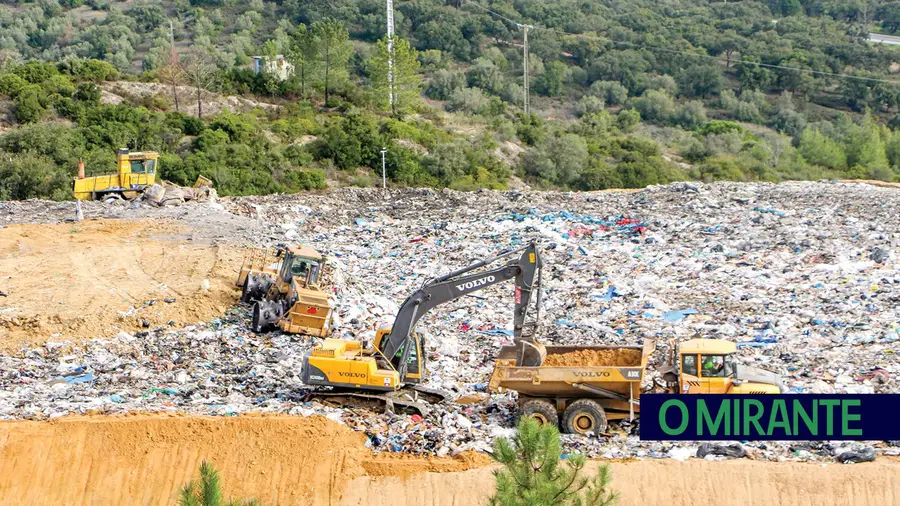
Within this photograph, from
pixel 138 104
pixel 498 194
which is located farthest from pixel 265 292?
pixel 138 104

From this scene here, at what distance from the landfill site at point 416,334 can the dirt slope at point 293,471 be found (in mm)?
21

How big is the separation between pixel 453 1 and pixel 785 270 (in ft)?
171

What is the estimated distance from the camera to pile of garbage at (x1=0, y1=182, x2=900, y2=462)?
36.3 ft

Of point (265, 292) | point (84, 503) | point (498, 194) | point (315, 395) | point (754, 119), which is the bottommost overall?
point (84, 503)

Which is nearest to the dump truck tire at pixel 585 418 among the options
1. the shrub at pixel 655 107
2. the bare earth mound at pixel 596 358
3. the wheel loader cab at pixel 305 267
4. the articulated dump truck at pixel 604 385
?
the articulated dump truck at pixel 604 385

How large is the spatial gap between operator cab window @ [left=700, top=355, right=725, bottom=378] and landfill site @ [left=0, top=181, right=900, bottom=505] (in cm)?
28

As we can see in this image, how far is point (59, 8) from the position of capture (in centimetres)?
6350

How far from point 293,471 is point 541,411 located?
8.71 ft

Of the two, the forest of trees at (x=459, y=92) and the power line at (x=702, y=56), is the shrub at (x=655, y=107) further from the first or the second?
the power line at (x=702, y=56)

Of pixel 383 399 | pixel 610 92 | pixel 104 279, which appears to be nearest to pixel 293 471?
pixel 383 399

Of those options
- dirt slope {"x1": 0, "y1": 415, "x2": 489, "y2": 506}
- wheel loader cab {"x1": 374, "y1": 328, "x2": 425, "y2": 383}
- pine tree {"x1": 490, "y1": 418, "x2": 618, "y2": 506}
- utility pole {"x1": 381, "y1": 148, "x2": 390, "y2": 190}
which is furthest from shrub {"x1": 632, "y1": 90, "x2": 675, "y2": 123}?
pine tree {"x1": 490, "y1": 418, "x2": 618, "y2": 506}

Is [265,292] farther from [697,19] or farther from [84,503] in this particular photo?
[697,19]

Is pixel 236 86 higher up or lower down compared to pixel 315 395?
higher up

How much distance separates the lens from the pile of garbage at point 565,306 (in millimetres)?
11078
